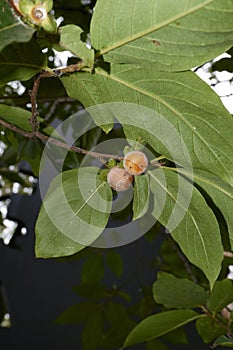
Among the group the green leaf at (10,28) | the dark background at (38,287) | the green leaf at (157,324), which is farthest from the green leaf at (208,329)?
the dark background at (38,287)

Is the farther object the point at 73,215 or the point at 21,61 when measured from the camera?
the point at 73,215

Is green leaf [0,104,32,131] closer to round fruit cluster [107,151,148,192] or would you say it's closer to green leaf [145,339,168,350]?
round fruit cluster [107,151,148,192]

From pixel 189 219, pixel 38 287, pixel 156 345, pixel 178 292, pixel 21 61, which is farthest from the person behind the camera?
pixel 38 287

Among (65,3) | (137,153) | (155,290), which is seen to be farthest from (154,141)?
(65,3)

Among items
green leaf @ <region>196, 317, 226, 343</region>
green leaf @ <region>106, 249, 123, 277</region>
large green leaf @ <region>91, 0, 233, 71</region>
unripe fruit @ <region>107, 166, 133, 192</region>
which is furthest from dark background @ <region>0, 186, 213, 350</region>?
large green leaf @ <region>91, 0, 233, 71</region>

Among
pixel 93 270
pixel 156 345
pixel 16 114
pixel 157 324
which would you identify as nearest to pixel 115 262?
pixel 93 270

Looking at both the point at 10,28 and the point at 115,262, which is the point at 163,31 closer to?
the point at 10,28

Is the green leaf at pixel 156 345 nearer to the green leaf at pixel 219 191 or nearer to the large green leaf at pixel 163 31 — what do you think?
the green leaf at pixel 219 191
